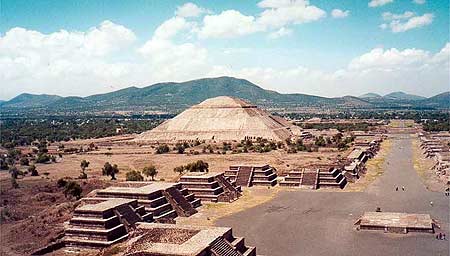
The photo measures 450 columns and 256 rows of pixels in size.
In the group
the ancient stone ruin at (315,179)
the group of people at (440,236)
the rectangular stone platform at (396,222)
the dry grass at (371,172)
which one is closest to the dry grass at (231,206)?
the ancient stone ruin at (315,179)

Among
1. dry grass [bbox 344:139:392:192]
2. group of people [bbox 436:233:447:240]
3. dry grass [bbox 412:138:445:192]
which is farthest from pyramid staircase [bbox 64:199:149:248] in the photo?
dry grass [bbox 412:138:445:192]

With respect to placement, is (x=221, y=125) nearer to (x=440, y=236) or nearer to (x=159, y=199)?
(x=159, y=199)

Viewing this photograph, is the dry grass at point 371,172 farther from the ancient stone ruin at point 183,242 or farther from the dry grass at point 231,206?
the ancient stone ruin at point 183,242

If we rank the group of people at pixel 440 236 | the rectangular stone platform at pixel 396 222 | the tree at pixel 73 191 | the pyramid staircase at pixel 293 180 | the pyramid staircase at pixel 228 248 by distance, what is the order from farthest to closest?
the pyramid staircase at pixel 293 180, the tree at pixel 73 191, the rectangular stone platform at pixel 396 222, the group of people at pixel 440 236, the pyramid staircase at pixel 228 248

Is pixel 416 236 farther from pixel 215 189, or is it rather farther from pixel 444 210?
pixel 215 189

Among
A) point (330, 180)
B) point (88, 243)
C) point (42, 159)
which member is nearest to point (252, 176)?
point (330, 180)

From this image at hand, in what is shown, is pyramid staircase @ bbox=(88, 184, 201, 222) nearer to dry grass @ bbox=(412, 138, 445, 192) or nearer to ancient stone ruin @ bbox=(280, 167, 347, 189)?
ancient stone ruin @ bbox=(280, 167, 347, 189)
